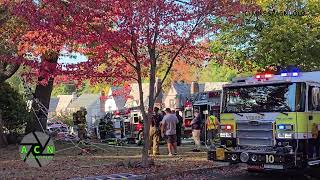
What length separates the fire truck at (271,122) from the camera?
1079cm

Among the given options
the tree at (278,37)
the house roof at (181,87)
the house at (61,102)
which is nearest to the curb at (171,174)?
the tree at (278,37)

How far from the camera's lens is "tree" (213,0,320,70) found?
26453mm

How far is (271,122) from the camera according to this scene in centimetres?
1115

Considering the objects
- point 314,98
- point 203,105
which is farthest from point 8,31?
point 203,105

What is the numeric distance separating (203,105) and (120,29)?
646 inches

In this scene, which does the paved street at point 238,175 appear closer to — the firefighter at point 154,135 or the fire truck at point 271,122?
the fire truck at point 271,122

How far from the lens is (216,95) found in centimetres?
2695

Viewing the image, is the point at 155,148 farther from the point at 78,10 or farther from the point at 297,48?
the point at 297,48

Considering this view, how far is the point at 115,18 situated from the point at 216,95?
15.3 m

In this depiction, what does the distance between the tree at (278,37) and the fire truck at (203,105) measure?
233cm

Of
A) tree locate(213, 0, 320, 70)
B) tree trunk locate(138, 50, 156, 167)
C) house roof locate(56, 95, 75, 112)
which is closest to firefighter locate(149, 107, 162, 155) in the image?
tree trunk locate(138, 50, 156, 167)

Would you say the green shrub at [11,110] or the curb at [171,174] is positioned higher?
the green shrub at [11,110]

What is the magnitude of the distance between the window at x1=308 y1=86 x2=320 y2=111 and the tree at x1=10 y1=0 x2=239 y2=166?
3.31 m

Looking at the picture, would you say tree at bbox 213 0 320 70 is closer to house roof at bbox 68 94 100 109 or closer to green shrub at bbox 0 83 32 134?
green shrub at bbox 0 83 32 134
